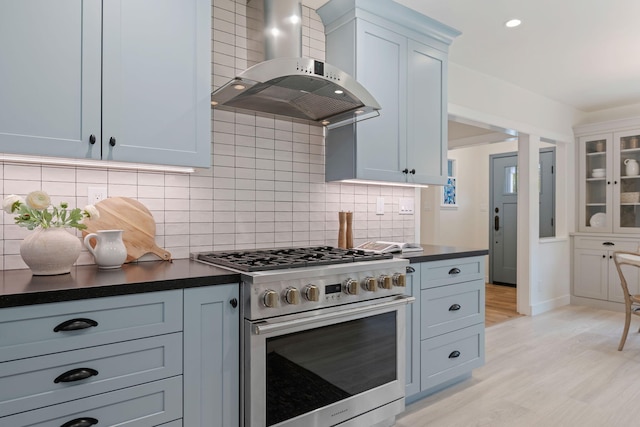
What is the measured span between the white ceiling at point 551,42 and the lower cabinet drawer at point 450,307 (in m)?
1.86

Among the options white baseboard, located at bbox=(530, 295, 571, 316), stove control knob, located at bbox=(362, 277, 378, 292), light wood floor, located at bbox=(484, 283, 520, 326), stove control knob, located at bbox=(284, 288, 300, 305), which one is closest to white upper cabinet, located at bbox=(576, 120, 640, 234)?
white baseboard, located at bbox=(530, 295, 571, 316)

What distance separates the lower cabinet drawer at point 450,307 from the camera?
2455 mm

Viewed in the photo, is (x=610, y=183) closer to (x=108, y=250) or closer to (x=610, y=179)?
(x=610, y=179)

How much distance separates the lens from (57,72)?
1572mm

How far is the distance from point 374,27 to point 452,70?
1415mm

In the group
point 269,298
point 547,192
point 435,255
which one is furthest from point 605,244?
point 269,298

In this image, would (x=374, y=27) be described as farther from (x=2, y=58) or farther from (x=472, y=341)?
(x=472, y=341)

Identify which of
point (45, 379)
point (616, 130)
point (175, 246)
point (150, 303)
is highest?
point (616, 130)

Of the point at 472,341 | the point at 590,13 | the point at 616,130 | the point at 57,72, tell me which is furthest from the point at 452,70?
the point at 57,72

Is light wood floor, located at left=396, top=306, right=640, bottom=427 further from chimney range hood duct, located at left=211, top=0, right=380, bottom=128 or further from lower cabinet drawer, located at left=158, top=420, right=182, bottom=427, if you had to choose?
chimney range hood duct, located at left=211, top=0, right=380, bottom=128

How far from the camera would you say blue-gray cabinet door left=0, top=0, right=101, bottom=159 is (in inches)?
58.2

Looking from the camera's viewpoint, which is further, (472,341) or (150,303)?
(472,341)

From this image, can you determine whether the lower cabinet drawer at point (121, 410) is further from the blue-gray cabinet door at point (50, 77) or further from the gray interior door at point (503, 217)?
the gray interior door at point (503, 217)

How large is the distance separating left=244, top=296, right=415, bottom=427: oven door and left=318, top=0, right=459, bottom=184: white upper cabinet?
919 millimetres
